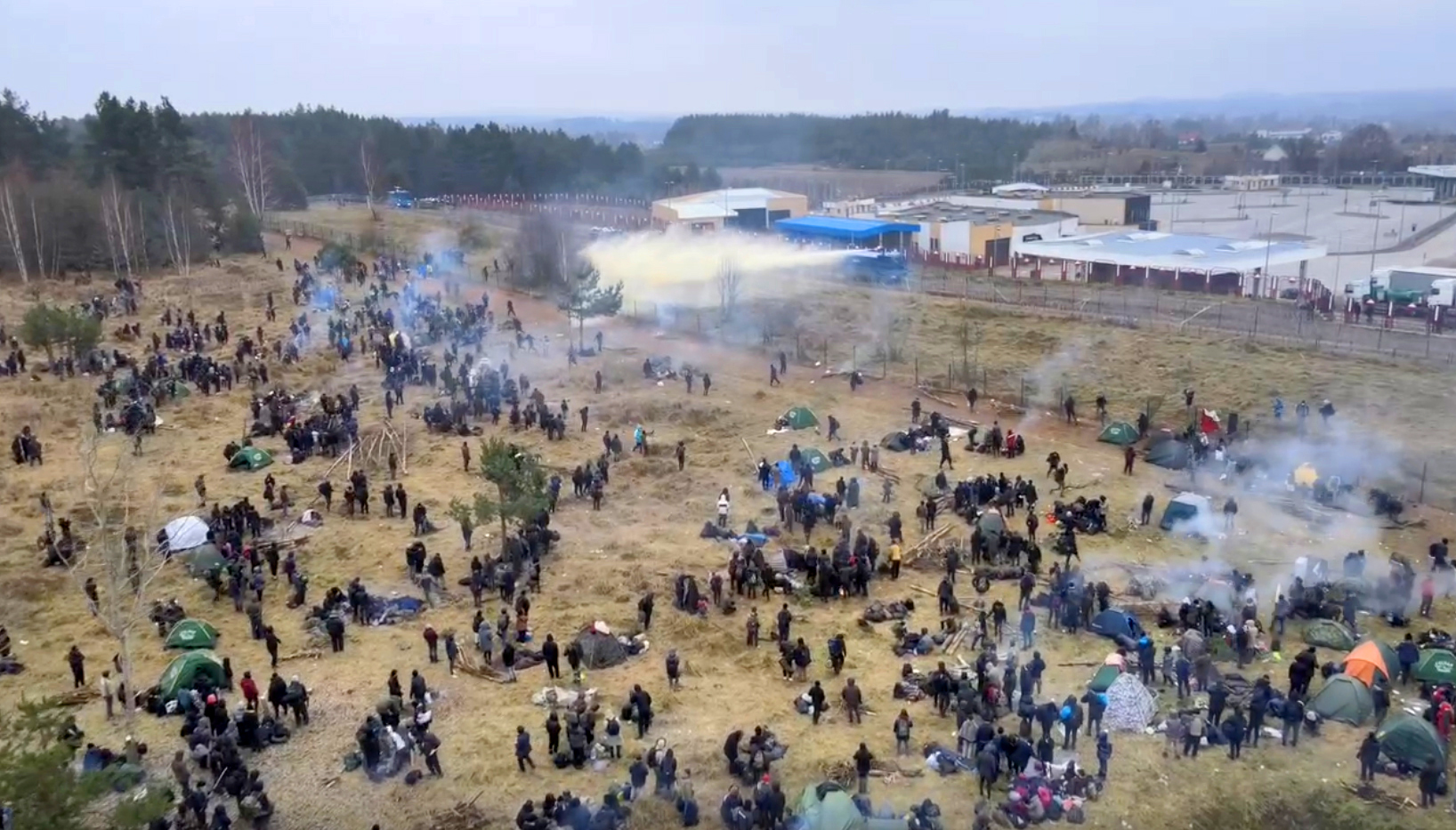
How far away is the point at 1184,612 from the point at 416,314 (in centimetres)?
3302

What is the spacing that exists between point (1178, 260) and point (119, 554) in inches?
1744

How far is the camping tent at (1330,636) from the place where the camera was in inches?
727

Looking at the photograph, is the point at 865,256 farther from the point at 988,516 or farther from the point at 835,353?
the point at 988,516

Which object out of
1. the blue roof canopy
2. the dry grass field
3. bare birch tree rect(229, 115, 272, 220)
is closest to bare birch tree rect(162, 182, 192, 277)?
bare birch tree rect(229, 115, 272, 220)

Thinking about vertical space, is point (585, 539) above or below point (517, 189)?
below

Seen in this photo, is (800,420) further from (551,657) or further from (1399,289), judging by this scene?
(1399,289)

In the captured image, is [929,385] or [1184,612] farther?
[929,385]

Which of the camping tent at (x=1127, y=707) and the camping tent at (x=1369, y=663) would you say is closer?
the camping tent at (x=1127, y=707)

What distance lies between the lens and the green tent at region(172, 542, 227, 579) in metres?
21.7

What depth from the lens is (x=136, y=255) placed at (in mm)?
55688

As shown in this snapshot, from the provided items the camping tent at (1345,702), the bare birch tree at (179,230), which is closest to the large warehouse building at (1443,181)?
the camping tent at (1345,702)

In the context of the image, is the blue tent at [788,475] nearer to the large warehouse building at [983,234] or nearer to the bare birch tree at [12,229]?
the large warehouse building at [983,234]

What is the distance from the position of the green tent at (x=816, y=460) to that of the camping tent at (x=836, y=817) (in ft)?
44.9

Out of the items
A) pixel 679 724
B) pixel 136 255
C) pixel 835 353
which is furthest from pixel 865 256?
pixel 679 724
